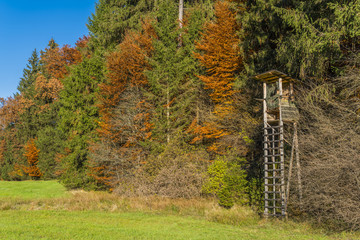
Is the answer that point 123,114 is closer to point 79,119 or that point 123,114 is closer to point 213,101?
point 79,119

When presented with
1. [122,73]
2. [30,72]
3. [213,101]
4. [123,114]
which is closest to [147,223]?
[213,101]

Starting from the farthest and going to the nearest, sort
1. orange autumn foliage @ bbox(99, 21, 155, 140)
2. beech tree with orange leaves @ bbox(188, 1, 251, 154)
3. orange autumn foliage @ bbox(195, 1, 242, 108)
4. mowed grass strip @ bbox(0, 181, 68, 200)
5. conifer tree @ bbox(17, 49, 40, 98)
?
conifer tree @ bbox(17, 49, 40, 98), orange autumn foliage @ bbox(99, 21, 155, 140), mowed grass strip @ bbox(0, 181, 68, 200), orange autumn foliage @ bbox(195, 1, 242, 108), beech tree with orange leaves @ bbox(188, 1, 251, 154)

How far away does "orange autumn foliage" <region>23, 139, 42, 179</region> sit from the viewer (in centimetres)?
3434

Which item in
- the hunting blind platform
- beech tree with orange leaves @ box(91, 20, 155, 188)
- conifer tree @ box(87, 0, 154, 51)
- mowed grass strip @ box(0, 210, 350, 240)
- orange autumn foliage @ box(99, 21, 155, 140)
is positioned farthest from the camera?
conifer tree @ box(87, 0, 154, 51)

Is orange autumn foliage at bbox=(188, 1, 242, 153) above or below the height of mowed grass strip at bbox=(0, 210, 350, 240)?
above

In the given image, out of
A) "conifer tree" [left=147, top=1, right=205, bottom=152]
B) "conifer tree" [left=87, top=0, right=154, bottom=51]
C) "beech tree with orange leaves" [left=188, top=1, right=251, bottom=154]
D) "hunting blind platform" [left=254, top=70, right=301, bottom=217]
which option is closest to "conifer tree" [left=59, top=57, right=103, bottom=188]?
"conifer tree" [left=87, top=0, right=154, bottom=51]

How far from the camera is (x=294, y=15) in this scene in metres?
11.3

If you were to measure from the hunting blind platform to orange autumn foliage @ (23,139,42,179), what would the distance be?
31.1 meters

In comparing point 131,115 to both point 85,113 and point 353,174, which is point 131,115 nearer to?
point 85,113

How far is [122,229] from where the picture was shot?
8.59 m

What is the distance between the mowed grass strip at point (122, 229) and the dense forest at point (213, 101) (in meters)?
2.39

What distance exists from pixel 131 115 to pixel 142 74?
10.3 feet

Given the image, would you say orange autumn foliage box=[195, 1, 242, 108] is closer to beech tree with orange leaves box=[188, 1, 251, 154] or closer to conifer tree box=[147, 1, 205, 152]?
beech tree with orange leaves box=[188, 1, 251, 154]

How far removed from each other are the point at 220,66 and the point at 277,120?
6496mm
